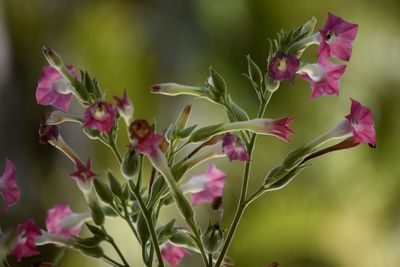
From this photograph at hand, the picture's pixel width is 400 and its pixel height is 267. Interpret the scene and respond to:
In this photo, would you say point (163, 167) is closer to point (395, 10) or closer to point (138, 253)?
point (138, 253)

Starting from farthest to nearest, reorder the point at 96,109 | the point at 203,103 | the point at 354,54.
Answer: the point at 354,54, the point at 203,103, the point at 96,109

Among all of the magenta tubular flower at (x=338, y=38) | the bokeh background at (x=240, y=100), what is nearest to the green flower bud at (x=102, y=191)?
the magenta tubular flower at (x=338, y=38)

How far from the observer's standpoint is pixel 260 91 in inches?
23.5

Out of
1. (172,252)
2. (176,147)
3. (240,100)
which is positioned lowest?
(240,100)

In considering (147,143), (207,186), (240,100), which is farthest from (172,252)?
(240,100)

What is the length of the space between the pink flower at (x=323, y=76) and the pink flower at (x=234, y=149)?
0.08 meters

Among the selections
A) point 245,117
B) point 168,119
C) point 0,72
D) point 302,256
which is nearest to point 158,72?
point 168,119

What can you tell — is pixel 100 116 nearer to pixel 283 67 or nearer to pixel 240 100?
pixel 283 67

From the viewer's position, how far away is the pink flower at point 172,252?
25.6 inches

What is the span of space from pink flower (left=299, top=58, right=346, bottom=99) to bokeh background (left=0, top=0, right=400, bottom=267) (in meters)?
1.36

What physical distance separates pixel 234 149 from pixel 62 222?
19 cm

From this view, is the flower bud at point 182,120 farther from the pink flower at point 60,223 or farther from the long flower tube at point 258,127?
the pink flower at point 60,223

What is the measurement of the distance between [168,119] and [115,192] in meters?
1.42

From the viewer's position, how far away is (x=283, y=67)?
529 mm
